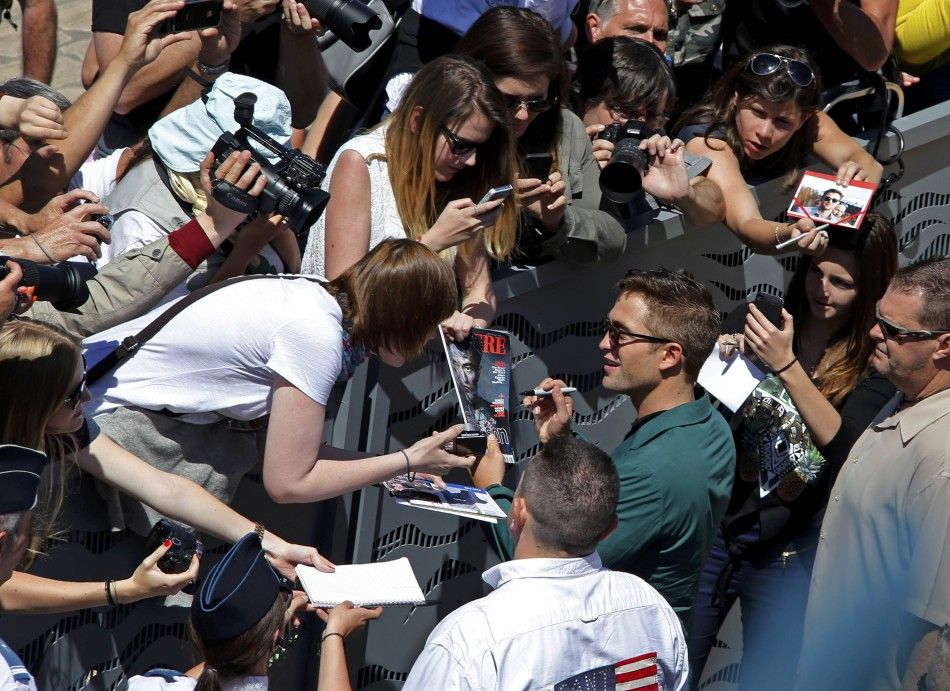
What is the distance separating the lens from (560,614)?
9.41 ft

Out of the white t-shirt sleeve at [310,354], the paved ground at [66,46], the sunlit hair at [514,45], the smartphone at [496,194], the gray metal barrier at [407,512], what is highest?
the sunlit hair at [514,45]

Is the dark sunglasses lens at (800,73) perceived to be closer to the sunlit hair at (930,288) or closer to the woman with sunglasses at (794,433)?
the woman with sunglasses at (794,433)

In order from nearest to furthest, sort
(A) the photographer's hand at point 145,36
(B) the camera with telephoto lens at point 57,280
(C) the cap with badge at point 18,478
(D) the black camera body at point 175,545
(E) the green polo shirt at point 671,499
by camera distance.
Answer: (C) the cap with badge at point 18,478 → (B) the camera with telephoto lens at point 57,280 → (D) the black camera body at point 175,545 → (E) the green polo shirt at point 671,499 → (A) the photographer's hand at point 145,36

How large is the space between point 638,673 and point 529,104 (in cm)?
221

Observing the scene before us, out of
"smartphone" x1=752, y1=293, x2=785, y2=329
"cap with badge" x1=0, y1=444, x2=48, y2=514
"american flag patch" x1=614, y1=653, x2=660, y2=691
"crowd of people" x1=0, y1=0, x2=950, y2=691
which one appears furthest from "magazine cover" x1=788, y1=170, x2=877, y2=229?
"cap with badge" x1=0, y1=444, x2=48, y2=514

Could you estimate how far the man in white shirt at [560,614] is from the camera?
2766 mm

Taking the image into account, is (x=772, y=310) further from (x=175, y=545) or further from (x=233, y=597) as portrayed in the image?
(x=233, y=597)

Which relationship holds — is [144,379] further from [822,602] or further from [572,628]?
[822,602]

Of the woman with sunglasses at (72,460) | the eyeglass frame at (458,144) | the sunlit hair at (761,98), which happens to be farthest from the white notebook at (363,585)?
the sunlit hair at (761,98)

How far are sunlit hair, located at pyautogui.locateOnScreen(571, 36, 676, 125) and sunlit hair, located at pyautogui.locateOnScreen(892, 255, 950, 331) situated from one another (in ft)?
4.50

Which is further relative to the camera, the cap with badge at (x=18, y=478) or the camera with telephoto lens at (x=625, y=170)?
the camera with telephoto lens at (x=625, y=170)

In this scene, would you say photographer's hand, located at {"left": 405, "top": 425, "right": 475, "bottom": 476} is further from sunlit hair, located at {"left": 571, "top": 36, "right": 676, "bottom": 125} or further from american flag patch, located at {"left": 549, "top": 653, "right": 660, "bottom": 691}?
sunlit hair, located at {"left": 571, "top": 36, "right": 676, "bottom": 125}

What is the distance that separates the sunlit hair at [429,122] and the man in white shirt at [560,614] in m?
1.27

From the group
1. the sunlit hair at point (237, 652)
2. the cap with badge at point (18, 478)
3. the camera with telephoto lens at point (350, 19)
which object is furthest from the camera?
the camera with telephoto lens at point (350, 19)
